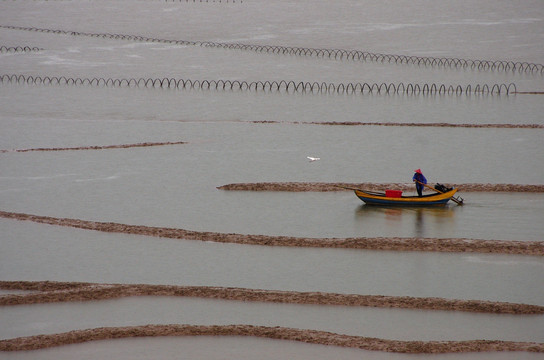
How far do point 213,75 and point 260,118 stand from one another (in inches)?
856

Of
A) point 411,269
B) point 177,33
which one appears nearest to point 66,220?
point 411,269

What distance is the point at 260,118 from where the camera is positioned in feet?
163

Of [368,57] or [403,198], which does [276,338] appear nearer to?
[403,198]

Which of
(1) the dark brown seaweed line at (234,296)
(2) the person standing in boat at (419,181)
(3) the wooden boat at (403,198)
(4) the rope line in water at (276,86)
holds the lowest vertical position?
(1) the dark brown seaweed line at (234,296)

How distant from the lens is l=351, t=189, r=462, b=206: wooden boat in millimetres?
28703

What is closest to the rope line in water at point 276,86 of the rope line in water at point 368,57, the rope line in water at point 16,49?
the rope line in water at point 368,57

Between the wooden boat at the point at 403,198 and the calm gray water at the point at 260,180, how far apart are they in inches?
15.1

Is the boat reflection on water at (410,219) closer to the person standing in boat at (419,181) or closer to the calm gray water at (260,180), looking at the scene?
the calm gray water at (260,180)

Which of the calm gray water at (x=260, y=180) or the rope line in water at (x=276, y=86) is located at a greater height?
the rope line in water at (x=276, y=86)

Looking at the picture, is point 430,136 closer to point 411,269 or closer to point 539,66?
point 411,269

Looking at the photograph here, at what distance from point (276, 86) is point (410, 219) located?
126ft

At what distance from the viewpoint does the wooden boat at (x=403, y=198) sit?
2870 centimetres

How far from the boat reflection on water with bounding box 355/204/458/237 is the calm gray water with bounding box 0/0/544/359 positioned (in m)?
0.12

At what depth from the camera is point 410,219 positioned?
90.3ft
